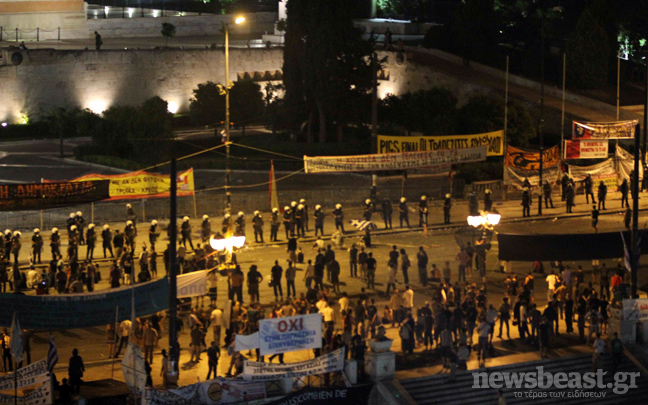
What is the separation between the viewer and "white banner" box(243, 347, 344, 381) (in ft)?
59.7

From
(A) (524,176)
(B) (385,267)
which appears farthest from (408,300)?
(A) (524,176)

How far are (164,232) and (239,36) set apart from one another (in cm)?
3696

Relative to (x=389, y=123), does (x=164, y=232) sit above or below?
below

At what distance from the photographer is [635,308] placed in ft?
71.5

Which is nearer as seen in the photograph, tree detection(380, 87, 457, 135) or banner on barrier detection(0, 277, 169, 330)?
banner on barrier detection(0, 277, 169, 330)

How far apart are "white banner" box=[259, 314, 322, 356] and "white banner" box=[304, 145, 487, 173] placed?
12900mm

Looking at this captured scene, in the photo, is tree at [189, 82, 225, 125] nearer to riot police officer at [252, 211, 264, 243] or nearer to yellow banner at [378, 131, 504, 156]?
yellow banner at [378, 131, 504, 156]

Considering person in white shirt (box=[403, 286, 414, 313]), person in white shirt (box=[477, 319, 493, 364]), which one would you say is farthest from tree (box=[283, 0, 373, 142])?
person in white shirt (box=[477, 319, 493, 364])

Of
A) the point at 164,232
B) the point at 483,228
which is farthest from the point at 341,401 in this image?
the point at 164,232

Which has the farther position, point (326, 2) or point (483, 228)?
point (326, 2)

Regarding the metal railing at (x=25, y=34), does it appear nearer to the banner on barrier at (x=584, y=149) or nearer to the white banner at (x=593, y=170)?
the banner on barrier at (x=584, y=149)

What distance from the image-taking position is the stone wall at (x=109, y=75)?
171 ft

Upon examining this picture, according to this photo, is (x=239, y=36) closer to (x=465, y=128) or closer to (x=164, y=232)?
(x=465, y=128)

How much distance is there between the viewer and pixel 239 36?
66375 mm
